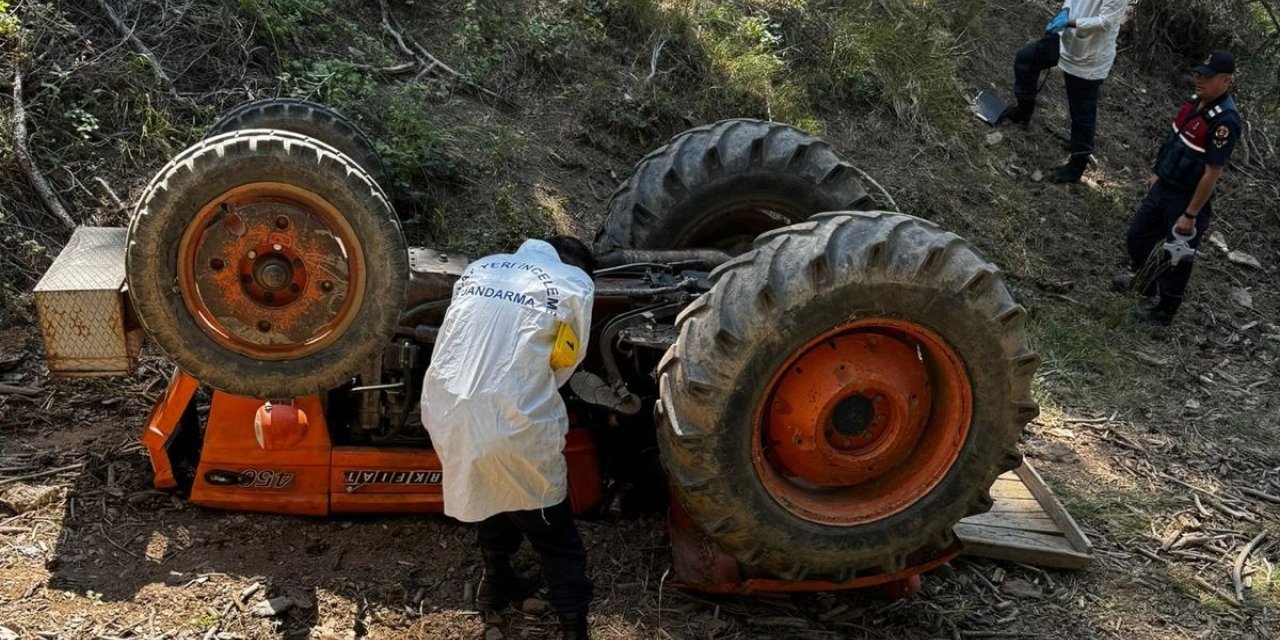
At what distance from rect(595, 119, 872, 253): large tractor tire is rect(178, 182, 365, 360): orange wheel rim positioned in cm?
149

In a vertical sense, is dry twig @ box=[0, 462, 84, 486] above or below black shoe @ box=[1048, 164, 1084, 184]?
below

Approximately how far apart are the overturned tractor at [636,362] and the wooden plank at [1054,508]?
37.1 inches

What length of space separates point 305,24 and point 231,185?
3.75 m

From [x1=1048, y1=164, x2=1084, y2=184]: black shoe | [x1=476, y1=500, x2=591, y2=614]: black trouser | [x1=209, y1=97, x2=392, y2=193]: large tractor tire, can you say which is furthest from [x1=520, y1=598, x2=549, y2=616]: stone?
[x1=1048, y1=164, x2=1084, y2=184]: black shoe

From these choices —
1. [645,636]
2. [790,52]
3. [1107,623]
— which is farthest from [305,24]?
[1107,623]

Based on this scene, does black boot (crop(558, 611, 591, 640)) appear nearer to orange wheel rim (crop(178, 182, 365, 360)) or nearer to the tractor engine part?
orange wheel rim (crop(178, 182, 365, 360))

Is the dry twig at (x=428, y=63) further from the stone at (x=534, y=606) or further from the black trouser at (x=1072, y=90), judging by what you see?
the black trouser at (x=1072, y=90)

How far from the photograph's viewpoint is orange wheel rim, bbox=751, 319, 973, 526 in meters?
3.97

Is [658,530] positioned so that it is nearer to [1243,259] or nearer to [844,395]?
[844,395]

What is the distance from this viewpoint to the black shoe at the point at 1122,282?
7918 millimetres

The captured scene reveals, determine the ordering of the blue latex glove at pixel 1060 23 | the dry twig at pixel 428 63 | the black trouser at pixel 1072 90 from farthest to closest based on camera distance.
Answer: the blue latex glove at pixel 1060 23
the black trouser at pixel 1072 90
the dry twig at pixel 428 63

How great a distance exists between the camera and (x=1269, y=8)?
33.8 ft

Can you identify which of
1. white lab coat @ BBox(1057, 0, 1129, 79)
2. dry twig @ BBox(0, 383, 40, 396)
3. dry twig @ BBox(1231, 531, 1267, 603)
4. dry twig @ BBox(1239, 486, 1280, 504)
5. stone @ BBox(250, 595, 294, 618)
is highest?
white lab coat @ BBox(1057, 0, 1129, 79)

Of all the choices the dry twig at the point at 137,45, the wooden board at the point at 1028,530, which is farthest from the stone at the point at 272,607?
Answer: the dry twig at the point at 137,45
